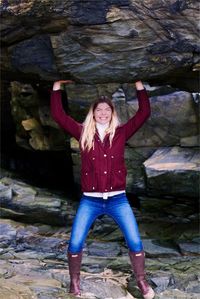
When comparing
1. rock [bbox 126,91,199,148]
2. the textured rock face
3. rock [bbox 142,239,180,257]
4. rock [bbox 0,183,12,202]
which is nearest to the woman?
the textured rock face

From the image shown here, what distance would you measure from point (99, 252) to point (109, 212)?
4.56m

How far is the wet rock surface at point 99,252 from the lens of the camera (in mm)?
7309

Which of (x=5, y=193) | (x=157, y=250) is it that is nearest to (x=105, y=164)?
(x=157, y=250)

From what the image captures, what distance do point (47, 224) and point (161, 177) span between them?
12.2 feet

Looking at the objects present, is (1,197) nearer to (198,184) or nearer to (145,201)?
(145,201)

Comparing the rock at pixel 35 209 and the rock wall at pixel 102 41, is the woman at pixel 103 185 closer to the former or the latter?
the rock wall at pixel 102 41

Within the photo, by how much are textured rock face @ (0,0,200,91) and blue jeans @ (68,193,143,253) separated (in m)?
2.65

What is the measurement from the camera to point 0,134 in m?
20.3

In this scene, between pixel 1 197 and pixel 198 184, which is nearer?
pixel 198 184

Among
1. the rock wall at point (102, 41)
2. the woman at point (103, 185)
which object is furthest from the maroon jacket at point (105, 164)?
the rock wall at point (102, 41)

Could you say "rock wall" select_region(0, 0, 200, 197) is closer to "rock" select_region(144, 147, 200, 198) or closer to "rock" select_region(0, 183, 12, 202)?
"rock" select_region(144, 147, 200, 198)

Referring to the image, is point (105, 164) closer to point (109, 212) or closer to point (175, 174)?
point (109, 212)

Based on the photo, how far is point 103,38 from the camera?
7344mm

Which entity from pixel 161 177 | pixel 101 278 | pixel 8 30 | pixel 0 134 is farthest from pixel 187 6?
pixel 0 134
